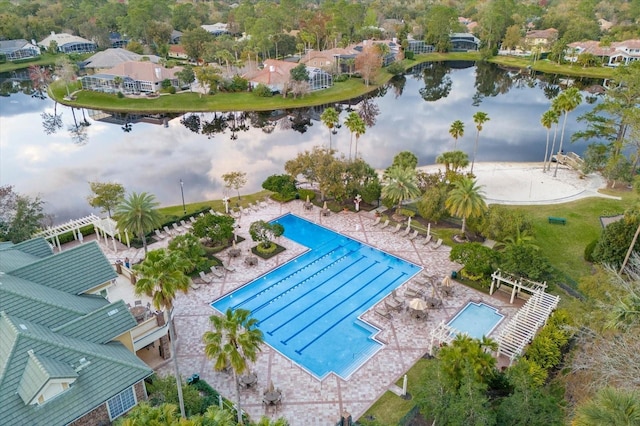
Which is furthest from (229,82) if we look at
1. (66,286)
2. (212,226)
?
(66,286)

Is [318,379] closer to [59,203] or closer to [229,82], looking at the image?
[59,203]

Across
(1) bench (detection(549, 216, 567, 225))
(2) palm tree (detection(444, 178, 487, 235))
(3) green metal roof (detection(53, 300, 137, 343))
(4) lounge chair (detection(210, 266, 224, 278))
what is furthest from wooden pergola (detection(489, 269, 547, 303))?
(3) green metal roof (detection(53, 300, 137, 343))

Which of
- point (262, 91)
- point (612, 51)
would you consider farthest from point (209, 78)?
point (612, 51)

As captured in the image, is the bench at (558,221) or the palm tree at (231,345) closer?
the palm tree at (231,345)

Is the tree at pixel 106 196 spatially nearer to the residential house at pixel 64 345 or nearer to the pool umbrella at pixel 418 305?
the residential house at pixel 64 345

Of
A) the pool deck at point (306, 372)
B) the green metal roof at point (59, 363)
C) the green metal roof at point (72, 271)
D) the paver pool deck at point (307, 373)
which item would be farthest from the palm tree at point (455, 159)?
the green metal roof at point (59, 363)

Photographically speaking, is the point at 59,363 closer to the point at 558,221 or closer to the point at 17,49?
the point at 558,221
